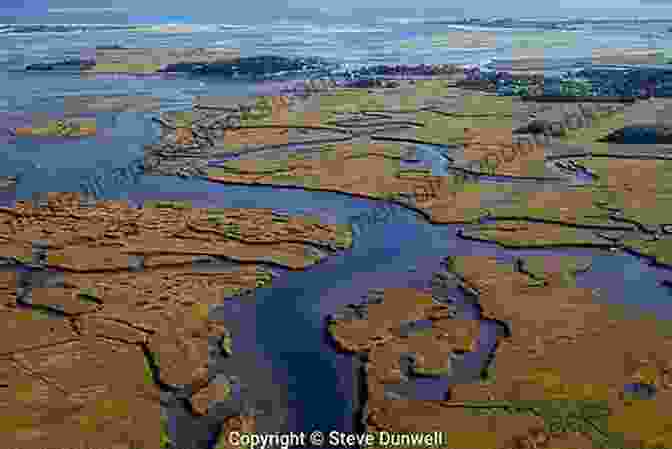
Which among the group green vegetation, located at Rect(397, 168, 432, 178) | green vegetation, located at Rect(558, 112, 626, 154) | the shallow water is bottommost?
the shallow water

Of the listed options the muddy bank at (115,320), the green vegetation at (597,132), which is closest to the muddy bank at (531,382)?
the muddy bank at (115,320)

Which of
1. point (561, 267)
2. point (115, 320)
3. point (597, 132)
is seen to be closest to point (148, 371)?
point (115, 320)

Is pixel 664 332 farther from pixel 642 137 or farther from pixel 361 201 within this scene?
pixel 642 137

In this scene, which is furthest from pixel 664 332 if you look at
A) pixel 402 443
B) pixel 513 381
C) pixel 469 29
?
pixel 469 29

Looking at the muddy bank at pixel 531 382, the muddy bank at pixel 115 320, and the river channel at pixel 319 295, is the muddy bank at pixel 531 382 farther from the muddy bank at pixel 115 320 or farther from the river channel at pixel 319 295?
the muddy bank at pixel 115 320

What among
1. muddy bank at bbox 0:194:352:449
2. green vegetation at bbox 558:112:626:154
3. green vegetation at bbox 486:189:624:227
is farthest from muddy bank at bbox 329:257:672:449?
green vegetation at bbox 558:112:626:154
